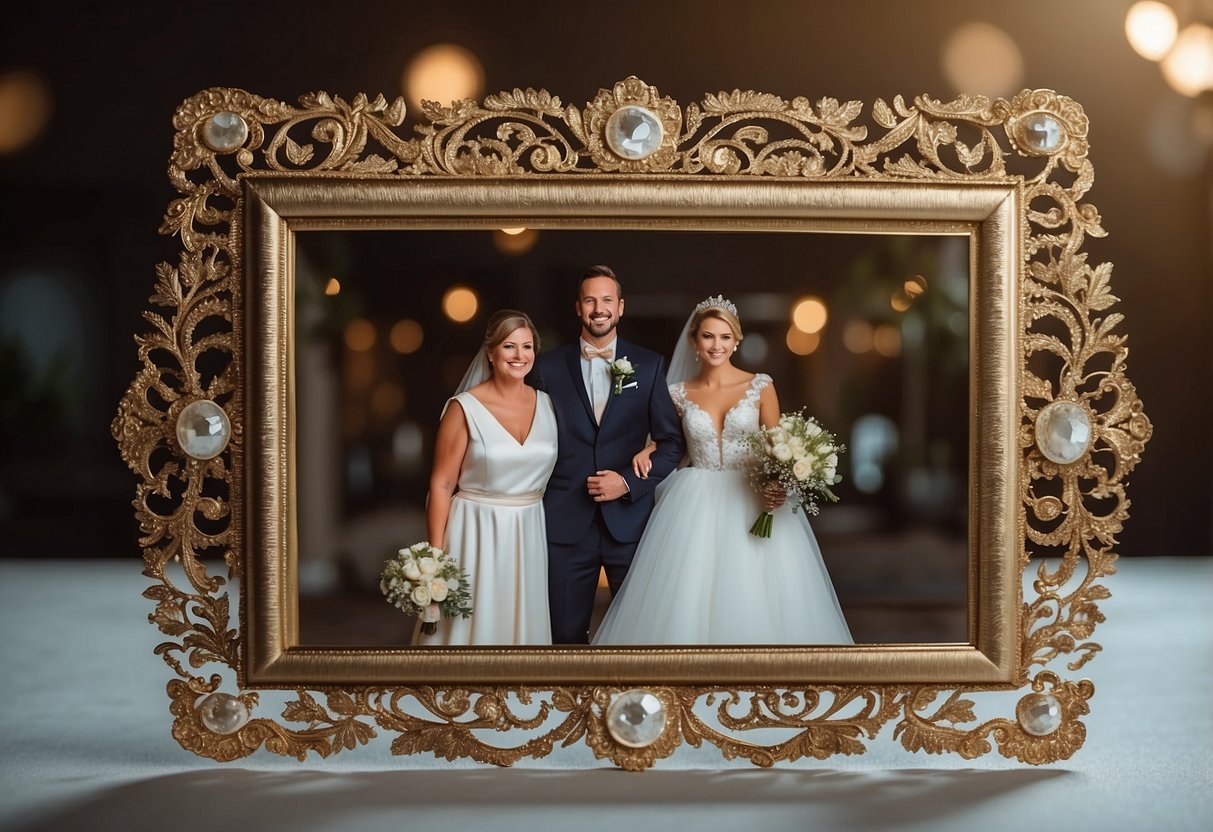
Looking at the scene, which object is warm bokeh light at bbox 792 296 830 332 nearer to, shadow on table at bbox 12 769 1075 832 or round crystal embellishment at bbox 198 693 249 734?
shadow on table at bbox 12 769 1075 832

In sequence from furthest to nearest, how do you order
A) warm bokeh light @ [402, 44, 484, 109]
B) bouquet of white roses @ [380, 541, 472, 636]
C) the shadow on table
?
warm bokeh light @ [402, 44, 484, 109]
bouquet of white roses @ [380, 541, 472, 636]
the shadow on table

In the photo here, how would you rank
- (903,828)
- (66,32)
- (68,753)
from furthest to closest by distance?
(66,32)
(68,753)
(903,828)

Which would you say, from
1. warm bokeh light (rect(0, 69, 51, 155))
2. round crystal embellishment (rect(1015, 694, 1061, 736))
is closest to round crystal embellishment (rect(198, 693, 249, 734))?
round crystal embellishment (rect(1015, 694, 1061, 736))

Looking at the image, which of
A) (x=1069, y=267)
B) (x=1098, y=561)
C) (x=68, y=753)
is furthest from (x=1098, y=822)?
(x=68, y=753)

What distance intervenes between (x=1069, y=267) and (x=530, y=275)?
49.4 inches

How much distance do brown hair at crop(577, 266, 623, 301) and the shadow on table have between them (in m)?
1.12

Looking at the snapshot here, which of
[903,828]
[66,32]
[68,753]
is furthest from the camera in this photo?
[66,32]

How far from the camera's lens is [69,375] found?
11.7 ft

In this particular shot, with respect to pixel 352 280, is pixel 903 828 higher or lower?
lower

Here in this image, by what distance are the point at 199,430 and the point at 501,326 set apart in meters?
0.73

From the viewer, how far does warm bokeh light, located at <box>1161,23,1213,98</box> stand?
346cm

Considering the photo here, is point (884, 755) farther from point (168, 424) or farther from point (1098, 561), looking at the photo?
point (168, 424)

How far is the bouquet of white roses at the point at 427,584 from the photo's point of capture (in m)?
2.41

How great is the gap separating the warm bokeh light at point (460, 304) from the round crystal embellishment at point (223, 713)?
1020 mm
